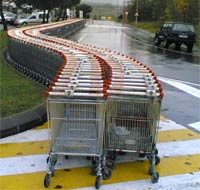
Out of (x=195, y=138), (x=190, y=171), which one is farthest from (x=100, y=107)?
(x=195, y=138)

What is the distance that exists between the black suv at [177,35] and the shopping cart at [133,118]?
75.2 ft

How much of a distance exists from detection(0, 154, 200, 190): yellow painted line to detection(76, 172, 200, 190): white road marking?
102mm

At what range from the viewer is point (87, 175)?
5324 mm

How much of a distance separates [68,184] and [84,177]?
26cm

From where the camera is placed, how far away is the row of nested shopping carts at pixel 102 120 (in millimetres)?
4984

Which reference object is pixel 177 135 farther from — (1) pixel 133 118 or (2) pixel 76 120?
(2) pixel 76 120

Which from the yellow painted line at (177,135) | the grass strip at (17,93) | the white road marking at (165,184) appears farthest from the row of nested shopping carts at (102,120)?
the grass strip at (17,93)

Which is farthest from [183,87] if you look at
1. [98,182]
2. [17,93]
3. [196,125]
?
[98,182]

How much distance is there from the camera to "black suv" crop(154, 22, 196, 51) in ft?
90.6

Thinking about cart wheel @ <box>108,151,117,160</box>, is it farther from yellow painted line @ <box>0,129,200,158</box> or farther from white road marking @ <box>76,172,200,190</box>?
yellow painted line @ <box>0,129,200,158</box>

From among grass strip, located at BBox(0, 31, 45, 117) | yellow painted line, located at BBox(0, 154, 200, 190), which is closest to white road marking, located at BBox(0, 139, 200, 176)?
yellow painted line, located at BBox(0, 154, 200, 190)

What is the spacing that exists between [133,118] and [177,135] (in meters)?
2.15

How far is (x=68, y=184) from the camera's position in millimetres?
5090

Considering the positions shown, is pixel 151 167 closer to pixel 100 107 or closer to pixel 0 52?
pixel 100 107
